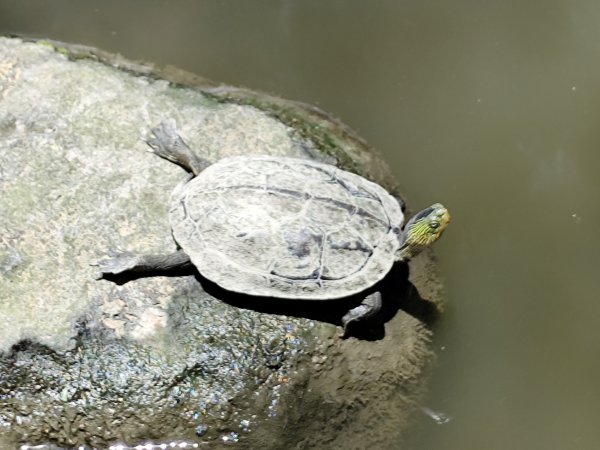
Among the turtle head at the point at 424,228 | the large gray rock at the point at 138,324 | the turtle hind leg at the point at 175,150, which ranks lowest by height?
the large gray rock at the point at 138,324

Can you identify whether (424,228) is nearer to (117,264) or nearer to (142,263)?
(142,263)

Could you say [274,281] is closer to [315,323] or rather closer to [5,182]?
[315,323]

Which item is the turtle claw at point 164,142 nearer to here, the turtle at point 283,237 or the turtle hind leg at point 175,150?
the turtle hind leg at point 175,150

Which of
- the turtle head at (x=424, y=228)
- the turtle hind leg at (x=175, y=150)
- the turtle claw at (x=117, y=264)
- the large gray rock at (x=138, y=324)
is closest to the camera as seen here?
the large gray rock at (x=138, y=324)

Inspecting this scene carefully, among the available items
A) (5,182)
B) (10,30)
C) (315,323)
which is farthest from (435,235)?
(10,30)

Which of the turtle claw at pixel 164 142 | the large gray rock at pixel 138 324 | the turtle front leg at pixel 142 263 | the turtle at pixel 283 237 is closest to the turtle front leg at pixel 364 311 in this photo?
the turtle at pixel 283 237

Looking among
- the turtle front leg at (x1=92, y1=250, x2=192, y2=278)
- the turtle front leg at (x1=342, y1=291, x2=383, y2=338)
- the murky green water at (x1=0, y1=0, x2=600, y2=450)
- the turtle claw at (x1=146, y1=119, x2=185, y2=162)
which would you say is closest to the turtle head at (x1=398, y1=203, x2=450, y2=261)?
the turtle front leg at (x1=342, y1=291, x2=383, y2=338)

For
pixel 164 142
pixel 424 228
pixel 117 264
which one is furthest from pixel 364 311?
pixel 164 142
